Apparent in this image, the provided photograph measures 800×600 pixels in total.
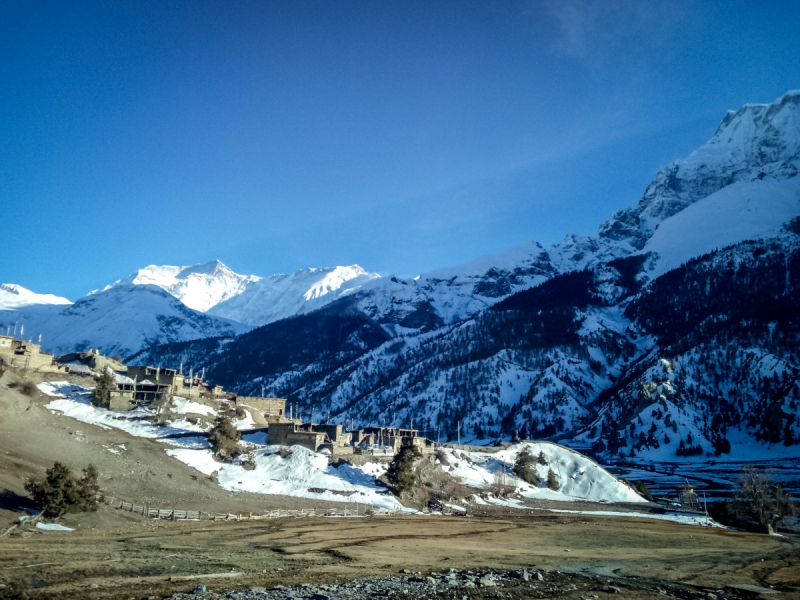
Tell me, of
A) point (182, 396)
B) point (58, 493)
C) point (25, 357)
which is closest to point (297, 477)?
point (182, 396)

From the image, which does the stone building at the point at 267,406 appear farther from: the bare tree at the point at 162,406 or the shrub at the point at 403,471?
the shrub at the point at 403,471

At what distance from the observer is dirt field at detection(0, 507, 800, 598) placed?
32.3 m

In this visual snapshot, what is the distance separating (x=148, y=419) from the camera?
87438 millimetres

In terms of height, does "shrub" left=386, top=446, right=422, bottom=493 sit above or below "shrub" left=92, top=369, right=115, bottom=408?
below

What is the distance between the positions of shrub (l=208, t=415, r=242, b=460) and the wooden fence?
17248 mm

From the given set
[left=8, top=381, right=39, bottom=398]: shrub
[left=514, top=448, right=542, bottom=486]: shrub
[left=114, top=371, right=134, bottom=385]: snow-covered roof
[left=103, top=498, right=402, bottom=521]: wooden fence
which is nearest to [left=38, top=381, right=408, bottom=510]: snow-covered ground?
[left=8, top=381, right=39, bottom=398]: shrub

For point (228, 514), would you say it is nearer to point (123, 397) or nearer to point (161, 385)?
point (123, 397)

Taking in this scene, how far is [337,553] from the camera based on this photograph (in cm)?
4388

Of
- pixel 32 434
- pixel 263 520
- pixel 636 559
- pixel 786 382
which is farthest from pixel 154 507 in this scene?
pixel 786 382

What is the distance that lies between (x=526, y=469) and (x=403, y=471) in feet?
108

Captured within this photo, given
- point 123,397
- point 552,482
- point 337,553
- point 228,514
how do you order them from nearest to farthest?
point 337,553 → point 228,514 → point 123,397 → point 552,482

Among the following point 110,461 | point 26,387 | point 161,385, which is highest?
point 161,385

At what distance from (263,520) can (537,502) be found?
49827 millimetres

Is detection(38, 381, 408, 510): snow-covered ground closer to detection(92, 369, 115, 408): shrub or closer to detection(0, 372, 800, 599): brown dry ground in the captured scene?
detection(92, 369, 115, 408): shrub
